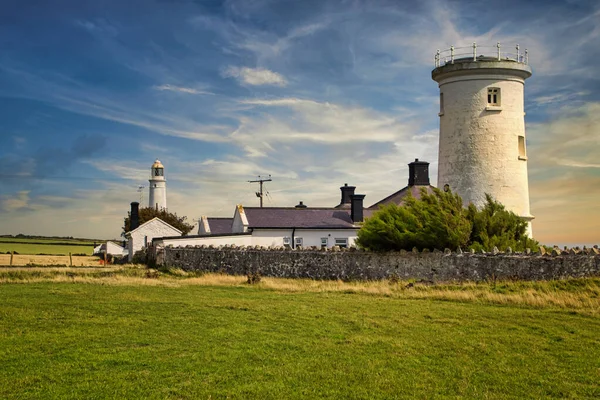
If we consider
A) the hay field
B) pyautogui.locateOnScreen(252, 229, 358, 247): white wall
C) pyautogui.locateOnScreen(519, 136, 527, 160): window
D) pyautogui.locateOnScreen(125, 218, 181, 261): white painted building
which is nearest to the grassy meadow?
pyautogui.locateOnScreen(519, 136, 527, 160): window

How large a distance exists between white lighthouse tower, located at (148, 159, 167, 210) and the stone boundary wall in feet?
136

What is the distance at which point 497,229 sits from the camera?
26812 mm

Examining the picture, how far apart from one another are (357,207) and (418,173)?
4895mm

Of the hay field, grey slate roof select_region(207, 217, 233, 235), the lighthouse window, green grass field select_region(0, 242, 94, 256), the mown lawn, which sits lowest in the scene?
the mown lawn

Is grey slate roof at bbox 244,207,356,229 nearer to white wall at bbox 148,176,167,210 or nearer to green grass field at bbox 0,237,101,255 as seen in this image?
white wall at bbox 148,176,167,210

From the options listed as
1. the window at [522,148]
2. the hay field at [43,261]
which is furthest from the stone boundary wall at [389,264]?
the hay field at [43,261]

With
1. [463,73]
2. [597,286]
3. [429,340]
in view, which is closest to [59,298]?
[429,340]

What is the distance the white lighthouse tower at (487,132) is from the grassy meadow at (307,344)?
10.1m

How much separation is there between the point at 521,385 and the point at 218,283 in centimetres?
1789

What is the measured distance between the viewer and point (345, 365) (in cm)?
1036

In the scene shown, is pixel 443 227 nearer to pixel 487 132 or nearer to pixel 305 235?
pixel 487 132

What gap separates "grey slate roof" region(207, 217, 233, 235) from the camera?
49.8m

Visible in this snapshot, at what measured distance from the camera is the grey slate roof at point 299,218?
43156 mm

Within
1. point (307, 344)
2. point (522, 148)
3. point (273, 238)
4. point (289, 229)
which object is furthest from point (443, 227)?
point (273, 238)
